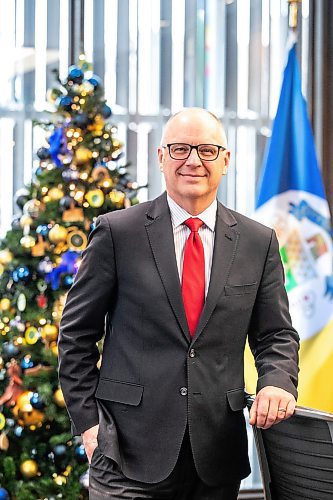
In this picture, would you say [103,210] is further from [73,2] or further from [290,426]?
[290,426]

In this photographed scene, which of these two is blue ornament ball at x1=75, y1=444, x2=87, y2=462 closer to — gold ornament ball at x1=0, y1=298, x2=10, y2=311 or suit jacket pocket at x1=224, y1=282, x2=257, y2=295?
gold ornament ball at x1=0, y1=298, x2=10, y2=311

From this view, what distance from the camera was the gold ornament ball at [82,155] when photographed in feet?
13.7

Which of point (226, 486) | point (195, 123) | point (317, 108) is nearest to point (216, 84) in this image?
point (317, 108)

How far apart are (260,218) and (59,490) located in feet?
5.48

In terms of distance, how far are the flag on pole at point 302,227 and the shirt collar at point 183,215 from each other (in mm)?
2042

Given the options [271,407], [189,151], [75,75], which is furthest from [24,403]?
[271,407]

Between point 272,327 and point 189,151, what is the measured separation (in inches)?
21.6

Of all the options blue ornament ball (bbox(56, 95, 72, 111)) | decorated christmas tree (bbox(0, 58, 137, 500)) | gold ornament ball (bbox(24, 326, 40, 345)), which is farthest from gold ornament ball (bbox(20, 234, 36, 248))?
blue ornament ball (bbox(56, 95, 72, 111))

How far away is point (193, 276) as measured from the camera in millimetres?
2576

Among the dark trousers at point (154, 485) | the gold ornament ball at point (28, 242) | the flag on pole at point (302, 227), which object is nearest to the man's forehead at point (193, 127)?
the dark trousers at point (154, 485)

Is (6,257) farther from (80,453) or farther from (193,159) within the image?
(193,159)

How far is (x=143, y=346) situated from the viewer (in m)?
2.53

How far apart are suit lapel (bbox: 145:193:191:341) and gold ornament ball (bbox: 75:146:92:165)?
4.99 ft

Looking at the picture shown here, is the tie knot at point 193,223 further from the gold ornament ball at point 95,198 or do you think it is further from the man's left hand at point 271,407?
the gold ornament ball at point 95,198
